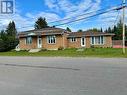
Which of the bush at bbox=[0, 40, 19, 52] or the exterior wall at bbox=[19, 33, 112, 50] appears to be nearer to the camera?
the exterior wall at bbox=[19, 33, 112, 50]

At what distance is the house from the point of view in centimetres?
5094

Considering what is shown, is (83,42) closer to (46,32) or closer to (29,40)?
(46,32)

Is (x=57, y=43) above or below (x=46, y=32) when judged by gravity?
below

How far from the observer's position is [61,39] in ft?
166

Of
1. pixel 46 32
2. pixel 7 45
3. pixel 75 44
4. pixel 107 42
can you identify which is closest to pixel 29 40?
pixel 46 32

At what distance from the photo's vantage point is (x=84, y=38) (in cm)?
5266

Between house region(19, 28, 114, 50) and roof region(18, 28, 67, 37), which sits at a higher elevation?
roof region(18, 28, 67, 37)

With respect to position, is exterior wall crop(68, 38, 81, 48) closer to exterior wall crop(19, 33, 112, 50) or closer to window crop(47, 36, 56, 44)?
exterior wall crop(19, 33, 112, 50)

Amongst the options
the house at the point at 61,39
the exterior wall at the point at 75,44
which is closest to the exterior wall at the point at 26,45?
the house at the point at 61,39

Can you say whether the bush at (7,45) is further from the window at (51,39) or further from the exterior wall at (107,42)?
the exterior wall at (107,42)

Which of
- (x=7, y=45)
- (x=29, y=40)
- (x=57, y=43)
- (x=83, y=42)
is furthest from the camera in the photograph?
(x=7, y=45)

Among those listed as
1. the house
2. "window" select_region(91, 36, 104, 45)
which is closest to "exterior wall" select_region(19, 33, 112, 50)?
the house

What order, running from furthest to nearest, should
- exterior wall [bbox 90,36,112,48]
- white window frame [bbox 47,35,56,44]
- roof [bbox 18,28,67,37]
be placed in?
→ 1. exterior wall [bbox 90,36,112,48]
2. white window frame [bbox 47,35,56,44]
3. roof [bbox 18,28,67,37]

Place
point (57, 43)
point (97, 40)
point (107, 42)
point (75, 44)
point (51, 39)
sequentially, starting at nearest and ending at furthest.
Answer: point (57, 43)
point (107, 42)
point (51, 39)
point (97, 40)
point (75, 44)
